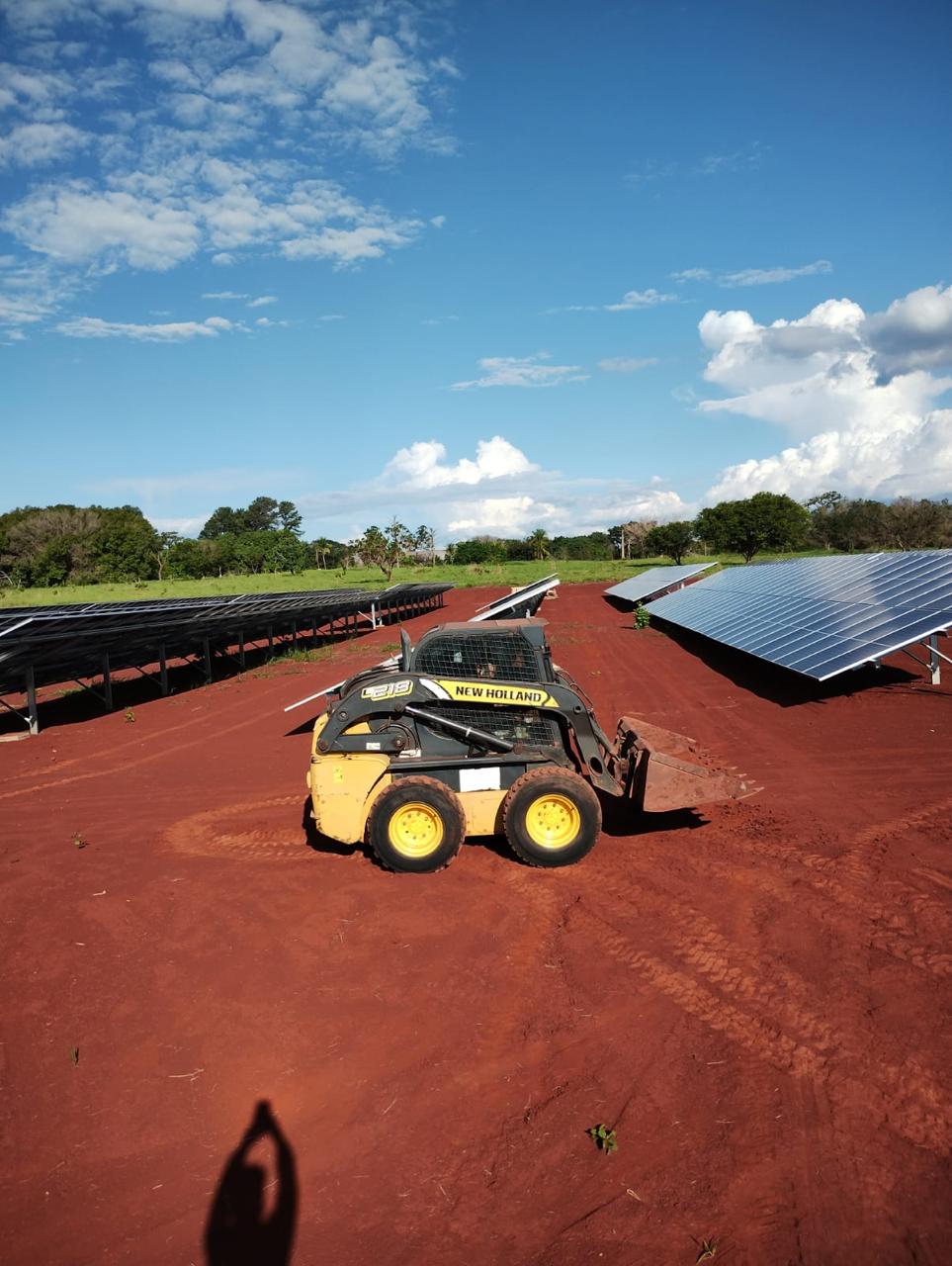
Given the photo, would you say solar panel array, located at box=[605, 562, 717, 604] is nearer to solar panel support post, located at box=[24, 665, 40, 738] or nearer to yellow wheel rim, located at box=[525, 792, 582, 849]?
solar panel support post, located at box=[24, 665, 40, 738]

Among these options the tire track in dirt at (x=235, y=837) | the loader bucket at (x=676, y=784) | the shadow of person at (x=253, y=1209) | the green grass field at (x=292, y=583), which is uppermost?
the green grass field at (x=292, y=583)

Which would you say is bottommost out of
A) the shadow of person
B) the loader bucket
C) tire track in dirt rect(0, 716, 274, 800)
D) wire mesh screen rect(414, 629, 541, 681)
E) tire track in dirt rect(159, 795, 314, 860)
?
the shadow of person

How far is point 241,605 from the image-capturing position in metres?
25.1

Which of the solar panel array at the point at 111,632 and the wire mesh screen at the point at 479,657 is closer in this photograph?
the wire mesh screen at the point at 479,657

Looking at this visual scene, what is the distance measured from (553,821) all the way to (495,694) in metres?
1.53

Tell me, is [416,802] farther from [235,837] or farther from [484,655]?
[235,837]

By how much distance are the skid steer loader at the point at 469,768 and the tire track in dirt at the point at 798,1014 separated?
1.06 meters

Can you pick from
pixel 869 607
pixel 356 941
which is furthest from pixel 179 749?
pixel 869 607

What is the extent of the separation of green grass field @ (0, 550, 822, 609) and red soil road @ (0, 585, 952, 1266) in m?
42.5

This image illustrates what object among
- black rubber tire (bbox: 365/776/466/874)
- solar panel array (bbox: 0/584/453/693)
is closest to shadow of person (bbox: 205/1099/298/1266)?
black rubber tire (bbox: 365/776/466/874)

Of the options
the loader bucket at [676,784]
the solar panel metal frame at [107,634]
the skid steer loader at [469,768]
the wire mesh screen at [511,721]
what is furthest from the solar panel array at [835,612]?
the solar panel metal frame at [107,634]

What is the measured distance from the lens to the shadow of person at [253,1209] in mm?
3742

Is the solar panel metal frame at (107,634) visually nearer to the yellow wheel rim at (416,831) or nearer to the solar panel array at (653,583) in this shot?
the yellow wheel rim at (416,831)

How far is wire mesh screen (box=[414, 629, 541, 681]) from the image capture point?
8289 mm
